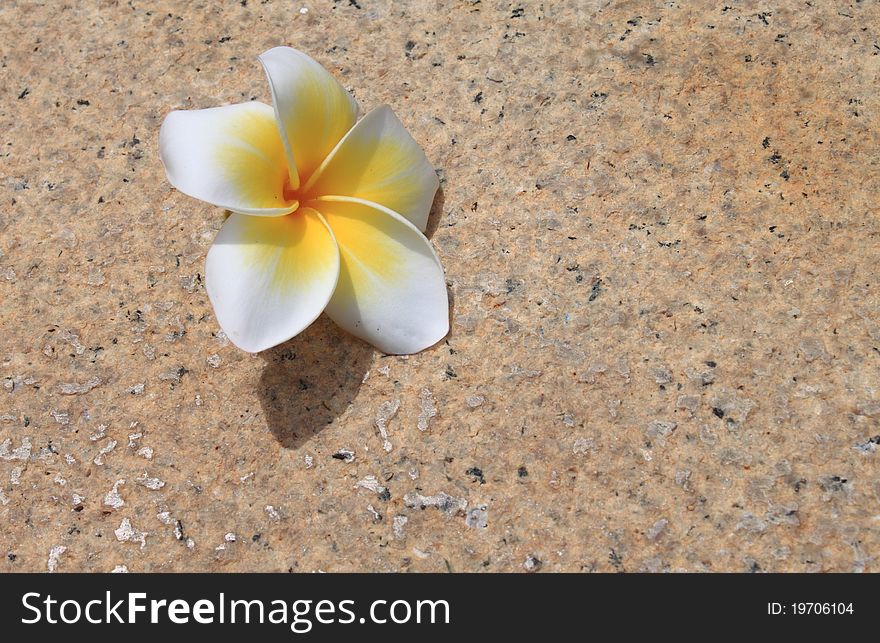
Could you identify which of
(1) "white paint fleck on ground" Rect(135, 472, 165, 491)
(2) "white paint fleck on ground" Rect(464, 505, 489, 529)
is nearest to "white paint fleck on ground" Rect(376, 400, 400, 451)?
(2) "white paint fleck on ground" Rect(464, 505, 489, 529)

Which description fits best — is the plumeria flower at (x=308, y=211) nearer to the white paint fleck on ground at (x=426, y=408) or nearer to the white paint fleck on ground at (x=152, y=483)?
the white paint fleck on ground at (x=426, y=408)

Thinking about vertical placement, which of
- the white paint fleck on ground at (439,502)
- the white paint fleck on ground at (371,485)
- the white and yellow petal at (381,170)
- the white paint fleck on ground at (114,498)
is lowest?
the white paint fleck on ground at (114,498)

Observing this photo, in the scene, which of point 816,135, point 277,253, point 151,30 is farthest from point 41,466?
point 816,135

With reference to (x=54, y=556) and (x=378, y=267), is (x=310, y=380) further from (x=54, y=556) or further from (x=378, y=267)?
(x=54, y=556)

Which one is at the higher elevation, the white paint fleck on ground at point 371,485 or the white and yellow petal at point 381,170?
the white and yellow petal at point 381,170

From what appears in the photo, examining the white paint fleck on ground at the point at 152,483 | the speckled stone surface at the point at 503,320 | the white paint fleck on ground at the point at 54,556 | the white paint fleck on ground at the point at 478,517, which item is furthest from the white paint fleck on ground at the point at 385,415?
the white paint fleck on ground at the point at 54,556

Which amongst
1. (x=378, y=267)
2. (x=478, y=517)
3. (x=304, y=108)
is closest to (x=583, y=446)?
(x=478, y=517)

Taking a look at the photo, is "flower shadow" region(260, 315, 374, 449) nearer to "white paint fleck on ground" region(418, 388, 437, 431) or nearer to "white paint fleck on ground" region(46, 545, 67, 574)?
"white paint fleck on ground" region(418, 388, 437, 431)
